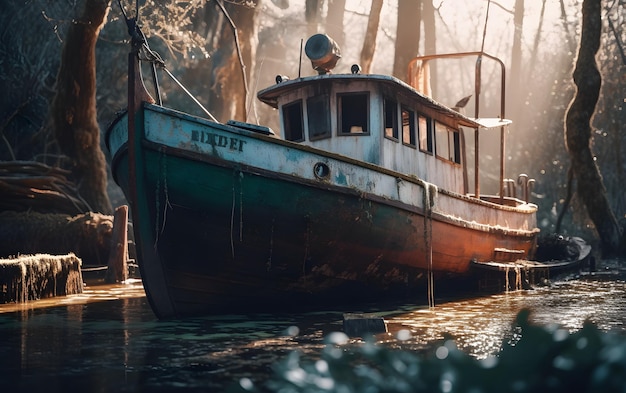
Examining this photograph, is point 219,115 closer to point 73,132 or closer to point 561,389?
point 73,132

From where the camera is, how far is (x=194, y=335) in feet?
25.7

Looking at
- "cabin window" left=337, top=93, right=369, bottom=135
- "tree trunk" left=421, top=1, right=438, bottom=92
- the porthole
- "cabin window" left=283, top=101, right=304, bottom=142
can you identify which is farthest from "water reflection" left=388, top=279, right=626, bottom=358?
"tree trunk" left=421, top=1, right=438, bottom=92

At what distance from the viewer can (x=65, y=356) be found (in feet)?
21.5

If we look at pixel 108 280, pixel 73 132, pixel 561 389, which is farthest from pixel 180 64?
pixel 561 389

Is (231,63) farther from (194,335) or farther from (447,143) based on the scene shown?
(194,335)

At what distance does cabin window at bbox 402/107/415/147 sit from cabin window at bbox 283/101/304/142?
5.31 ft

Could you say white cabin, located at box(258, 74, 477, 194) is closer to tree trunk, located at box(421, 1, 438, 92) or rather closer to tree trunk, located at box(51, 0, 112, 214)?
tree trunk, located at box(51, 0, 112, 214)

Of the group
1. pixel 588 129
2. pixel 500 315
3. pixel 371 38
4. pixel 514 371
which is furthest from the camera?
pixel 371 38

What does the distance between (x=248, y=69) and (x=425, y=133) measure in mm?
9719

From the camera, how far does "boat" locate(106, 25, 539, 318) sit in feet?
29.9

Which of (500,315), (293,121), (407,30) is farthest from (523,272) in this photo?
(407,30)

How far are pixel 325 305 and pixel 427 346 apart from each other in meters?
3.91

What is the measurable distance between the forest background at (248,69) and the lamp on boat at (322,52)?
1133 millimetres

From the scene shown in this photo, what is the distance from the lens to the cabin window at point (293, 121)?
39.8 ft
